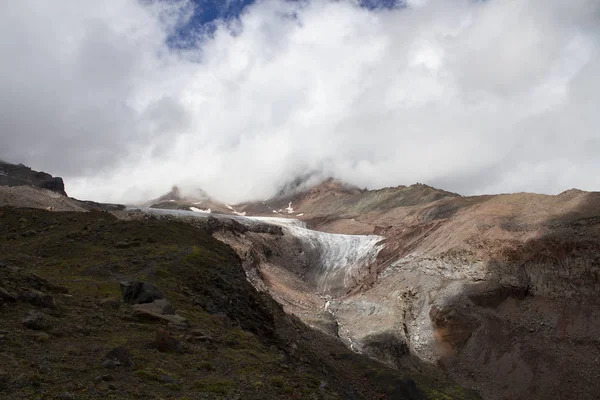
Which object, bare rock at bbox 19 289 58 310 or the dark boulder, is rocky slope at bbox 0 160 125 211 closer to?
the dark boulder

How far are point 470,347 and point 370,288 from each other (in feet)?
62.6

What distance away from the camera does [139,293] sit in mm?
16500

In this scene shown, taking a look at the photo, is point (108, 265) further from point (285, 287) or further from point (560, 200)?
point (560, 200)

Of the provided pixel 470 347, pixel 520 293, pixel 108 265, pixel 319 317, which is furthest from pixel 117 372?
pixel 520 293

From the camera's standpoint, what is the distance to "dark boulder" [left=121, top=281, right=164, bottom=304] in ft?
53.3

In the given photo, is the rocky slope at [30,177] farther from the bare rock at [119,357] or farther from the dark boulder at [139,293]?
the bare rock at [119,357]

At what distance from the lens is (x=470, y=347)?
54.2 metres

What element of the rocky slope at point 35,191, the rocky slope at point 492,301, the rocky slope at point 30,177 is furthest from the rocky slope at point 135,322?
the rocky slope at point 30,177

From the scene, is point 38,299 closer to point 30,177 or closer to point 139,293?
point 139,293

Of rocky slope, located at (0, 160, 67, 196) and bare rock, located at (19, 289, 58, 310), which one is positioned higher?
rocky slope, located at (0, 160, 67, 196)

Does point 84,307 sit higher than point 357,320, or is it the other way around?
point 84,307

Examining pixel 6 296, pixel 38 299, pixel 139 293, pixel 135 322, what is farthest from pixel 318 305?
pixel 6 296

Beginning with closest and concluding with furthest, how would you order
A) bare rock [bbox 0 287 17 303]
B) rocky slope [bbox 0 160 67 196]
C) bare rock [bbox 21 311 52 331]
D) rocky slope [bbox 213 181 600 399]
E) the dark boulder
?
1. bare rock [bbox 21 311 52 331]
2. bare rock [bbox 0 287 17 303]
3. the dark boulder
4. rocky slope [bbox 213 181 600 399]
5. rocky slope [bbox 0 160 67 196]

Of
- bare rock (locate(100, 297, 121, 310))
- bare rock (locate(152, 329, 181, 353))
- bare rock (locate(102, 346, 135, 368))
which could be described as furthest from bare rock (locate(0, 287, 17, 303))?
bare rock (locate(152, 329, 181, 353))
